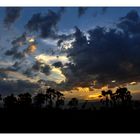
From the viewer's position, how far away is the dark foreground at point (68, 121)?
7234mm

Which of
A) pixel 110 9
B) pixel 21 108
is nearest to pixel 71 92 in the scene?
pixel 21 108

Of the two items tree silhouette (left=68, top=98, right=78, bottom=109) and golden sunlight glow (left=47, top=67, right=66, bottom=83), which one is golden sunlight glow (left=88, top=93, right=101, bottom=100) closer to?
tree silhouette (left=68, top=98, right=78, bottom=109)

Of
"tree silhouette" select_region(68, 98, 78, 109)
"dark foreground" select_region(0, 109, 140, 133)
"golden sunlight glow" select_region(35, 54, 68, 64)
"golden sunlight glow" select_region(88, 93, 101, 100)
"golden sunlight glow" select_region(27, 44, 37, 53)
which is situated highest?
"golden sunlight glow" select_region(27, 44, 37, 53)

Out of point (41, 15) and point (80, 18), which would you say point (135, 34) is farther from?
point (41, 15)

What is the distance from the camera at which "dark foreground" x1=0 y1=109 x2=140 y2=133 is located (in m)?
7.23

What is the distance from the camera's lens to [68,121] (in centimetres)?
764

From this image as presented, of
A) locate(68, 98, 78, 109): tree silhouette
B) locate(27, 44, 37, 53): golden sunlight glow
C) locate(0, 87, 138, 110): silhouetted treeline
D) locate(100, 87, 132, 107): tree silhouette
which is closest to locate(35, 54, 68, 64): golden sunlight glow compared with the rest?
locate(27, 44, 37, 53): golden sunlight glow

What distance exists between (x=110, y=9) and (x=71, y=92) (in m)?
1.86

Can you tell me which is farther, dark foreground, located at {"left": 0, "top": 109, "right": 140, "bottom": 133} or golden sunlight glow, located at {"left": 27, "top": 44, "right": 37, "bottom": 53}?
golden sunlight glow, located at {"left": 27, "top": 44, "right": 37, "bottom": 53}

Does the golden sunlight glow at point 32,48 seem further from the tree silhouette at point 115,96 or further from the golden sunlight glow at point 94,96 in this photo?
the tree silhouette at point 115,96

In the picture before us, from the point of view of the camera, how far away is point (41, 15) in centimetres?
765

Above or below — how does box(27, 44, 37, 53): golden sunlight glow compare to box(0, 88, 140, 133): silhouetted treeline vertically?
above

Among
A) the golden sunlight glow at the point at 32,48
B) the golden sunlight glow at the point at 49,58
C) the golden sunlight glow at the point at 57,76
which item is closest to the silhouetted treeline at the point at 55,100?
the golden sunlight glow at the point at 57,76

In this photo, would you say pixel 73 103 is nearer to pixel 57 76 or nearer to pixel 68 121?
pixel 68 121
